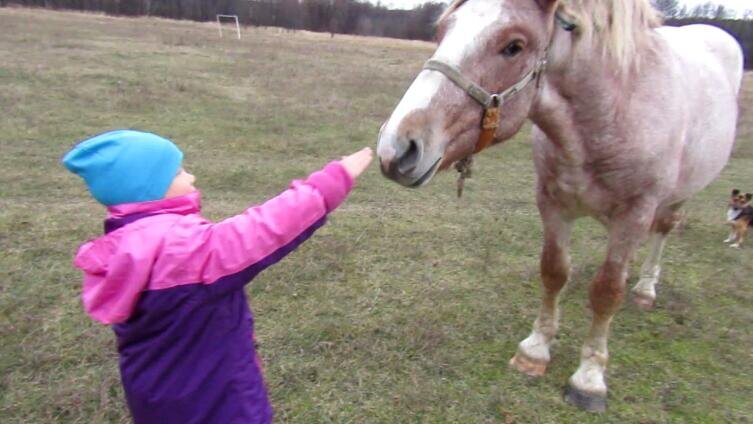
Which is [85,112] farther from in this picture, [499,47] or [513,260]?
[499,47]

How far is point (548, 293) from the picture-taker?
9.80 ft

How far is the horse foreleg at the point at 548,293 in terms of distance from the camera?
2.79 m

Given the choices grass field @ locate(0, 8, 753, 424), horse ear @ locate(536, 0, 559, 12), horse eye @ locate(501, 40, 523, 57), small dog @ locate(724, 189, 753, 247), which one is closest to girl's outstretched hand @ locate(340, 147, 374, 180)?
horse eye @ locate(501, 40, 523, 57)

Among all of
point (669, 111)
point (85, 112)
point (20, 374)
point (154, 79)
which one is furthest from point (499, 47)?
point (154, 79)

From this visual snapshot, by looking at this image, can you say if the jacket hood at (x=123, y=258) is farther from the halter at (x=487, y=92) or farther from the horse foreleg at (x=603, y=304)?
the horse foreleg at (x=603, y=304)

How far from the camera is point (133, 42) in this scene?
1891 centimetres

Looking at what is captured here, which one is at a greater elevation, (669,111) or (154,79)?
(669,111)

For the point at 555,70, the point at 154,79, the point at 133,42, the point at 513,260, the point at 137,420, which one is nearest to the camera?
the point at 137,420

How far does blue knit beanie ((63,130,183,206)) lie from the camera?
1.33m

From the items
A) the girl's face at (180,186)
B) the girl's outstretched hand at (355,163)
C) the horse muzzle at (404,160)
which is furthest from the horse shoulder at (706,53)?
the girl's face at (180,186)

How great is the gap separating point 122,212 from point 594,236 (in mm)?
4452

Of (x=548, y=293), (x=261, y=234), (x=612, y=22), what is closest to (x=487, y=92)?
(x=612, y=22)

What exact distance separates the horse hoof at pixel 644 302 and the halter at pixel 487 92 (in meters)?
2.39

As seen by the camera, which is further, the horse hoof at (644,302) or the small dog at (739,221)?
the small dog at (739,221)
